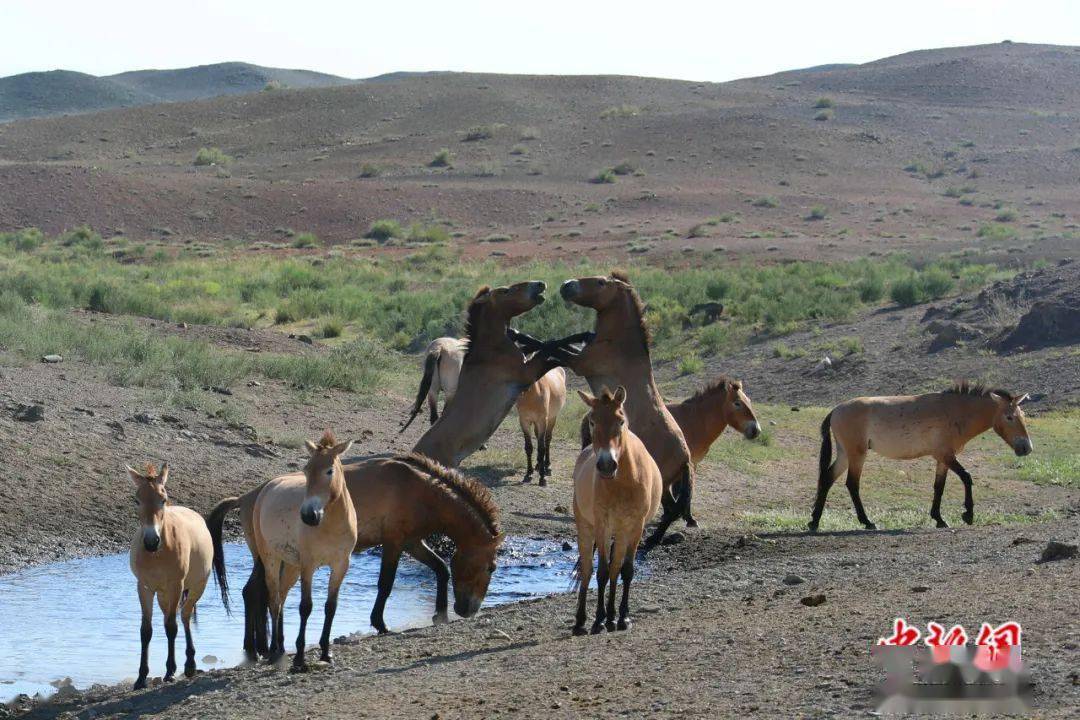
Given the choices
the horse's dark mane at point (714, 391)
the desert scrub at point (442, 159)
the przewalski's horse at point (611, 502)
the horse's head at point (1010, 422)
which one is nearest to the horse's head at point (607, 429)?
the przewalski's horse at point (611, 502)

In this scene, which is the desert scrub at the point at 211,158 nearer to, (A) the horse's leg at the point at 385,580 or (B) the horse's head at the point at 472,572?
(B) the horse's head at the point at 472,572

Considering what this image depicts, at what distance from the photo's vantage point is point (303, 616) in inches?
376

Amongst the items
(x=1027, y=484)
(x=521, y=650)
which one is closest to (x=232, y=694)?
(x=521, y=650)

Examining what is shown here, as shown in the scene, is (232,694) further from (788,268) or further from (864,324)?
(788,268)

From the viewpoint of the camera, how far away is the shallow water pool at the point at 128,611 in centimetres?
1065

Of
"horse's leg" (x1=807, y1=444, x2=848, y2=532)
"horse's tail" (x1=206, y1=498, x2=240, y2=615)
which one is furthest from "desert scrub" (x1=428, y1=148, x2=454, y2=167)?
"horse's tail" (x1=206, y1=498, x2=240, y2=615)

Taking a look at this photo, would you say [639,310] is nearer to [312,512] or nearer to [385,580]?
[385,580]

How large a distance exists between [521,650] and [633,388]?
4827mm

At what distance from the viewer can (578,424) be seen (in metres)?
22.0

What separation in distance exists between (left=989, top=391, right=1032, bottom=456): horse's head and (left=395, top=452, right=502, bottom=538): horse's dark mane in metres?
7.13

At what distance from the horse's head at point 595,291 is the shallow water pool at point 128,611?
257 centimetres

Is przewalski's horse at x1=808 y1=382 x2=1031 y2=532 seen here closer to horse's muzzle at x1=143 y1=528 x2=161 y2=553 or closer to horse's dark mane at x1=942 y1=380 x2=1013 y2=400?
horse's dark mane at x1=942 y1=380 x2=1013 y2=400

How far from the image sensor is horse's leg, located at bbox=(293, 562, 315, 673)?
31.0ft

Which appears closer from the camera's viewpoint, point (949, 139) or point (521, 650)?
point (521, 650)
